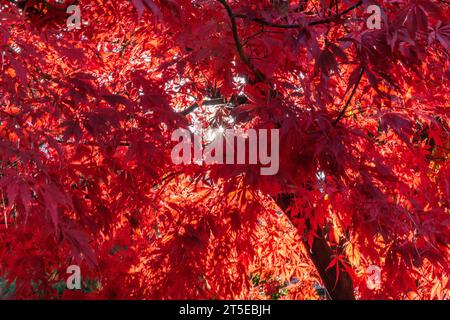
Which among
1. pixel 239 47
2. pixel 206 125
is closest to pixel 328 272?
pixel 206 125

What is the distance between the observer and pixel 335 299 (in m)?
3.44

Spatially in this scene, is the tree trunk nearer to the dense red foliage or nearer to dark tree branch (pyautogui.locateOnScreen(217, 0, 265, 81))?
the dense red foliage

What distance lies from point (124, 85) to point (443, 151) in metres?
2.47

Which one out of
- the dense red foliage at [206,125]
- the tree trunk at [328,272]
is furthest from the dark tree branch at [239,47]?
the tree trunk at [328,272]

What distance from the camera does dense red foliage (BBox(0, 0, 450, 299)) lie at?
6.45 feet

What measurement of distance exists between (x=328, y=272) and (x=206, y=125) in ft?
4.32

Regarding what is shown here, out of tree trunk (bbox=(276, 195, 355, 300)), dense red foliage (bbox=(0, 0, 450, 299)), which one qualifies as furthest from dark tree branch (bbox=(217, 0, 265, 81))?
tree trunk (bbox=(276, 195, 355, 300))

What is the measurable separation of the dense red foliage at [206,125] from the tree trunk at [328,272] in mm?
16

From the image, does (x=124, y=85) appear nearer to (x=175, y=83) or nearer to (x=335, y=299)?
(x=175, y=83)

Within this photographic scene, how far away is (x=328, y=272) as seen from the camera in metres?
3.48

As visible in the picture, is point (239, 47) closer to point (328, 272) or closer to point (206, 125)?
point (206, 125)

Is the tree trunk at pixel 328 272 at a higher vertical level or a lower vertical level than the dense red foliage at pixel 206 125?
lower

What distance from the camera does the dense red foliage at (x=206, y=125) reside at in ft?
6.45

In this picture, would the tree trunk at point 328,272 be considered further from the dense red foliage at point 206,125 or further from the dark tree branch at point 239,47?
the dark tree branch at point 239,47
